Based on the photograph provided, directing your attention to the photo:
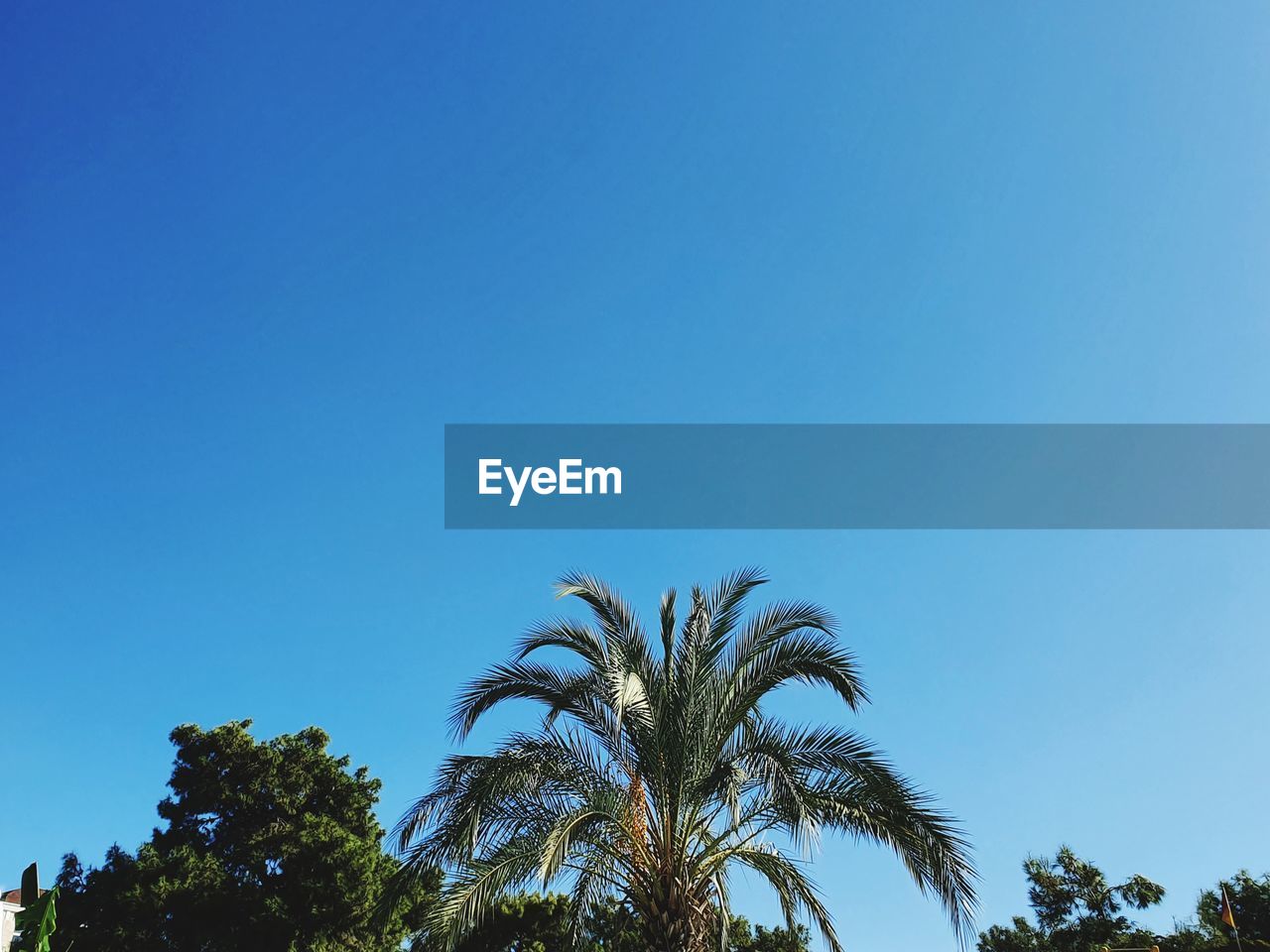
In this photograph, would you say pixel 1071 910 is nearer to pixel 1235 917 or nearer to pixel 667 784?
pixel 1235 917

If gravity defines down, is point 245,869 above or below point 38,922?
above

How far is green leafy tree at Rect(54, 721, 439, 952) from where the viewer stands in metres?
25.0

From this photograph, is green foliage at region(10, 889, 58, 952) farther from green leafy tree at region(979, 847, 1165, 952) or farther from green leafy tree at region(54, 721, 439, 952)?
green leafy tree at region(979, 847, 1165, 952)

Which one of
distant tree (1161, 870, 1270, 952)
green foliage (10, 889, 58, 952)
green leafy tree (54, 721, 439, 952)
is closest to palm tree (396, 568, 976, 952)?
green foliage (10, 889, 58, 952)

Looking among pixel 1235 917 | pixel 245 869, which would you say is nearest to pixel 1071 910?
pixel 1235 917

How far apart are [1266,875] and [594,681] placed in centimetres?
3706

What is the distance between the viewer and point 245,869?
87.2 feet

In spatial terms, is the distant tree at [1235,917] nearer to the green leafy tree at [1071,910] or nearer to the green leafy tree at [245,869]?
the green leafy tree at [1071,910]

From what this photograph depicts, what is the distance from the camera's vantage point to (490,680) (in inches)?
503

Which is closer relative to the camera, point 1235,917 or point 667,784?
point 667,784

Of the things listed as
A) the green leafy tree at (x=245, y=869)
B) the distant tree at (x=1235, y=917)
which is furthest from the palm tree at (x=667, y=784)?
the distant tree at (x=1235, y=917)

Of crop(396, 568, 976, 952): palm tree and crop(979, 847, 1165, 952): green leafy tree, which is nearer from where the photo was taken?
crop(396, 568, 976, 952): palm tree

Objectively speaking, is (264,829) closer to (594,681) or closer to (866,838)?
(594,681)

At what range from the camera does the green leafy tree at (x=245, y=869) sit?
983 inches
